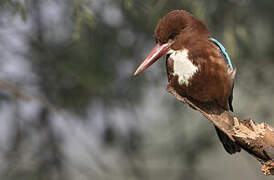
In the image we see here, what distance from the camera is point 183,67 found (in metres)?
2.54

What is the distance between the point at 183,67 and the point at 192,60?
2.6 inches

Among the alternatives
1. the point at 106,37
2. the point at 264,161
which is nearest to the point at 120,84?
the point at 106,37

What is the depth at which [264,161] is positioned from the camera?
2367mm

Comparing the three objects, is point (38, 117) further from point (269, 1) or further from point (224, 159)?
point (224, 159)

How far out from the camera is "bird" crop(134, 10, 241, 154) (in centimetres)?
254

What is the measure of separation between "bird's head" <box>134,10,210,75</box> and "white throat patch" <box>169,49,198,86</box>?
0.04 metres

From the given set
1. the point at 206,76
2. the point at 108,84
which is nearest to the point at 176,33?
the point at 206,76

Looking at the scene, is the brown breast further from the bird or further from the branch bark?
the branch bark

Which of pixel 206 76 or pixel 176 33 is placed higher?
pixel 176 33

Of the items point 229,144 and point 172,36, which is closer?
point 172,36

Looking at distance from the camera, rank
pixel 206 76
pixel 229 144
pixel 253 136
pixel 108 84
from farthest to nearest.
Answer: pixel 108 84
pixel 229 144
pixel 206 76
pixel 253 136

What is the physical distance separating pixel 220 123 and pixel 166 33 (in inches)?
23.2

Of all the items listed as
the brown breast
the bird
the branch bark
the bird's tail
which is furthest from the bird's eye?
the bird's tail

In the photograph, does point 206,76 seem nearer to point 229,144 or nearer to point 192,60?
point 192,60
